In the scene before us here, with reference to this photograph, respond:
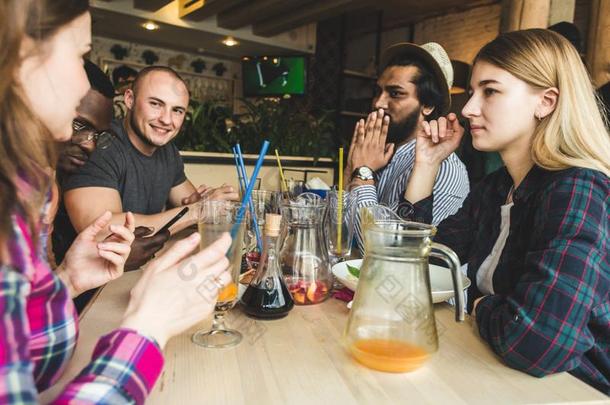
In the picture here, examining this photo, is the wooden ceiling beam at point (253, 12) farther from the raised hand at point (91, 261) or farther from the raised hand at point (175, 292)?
the raised hand at point (175, 292)

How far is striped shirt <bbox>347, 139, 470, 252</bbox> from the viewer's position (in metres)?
1.94

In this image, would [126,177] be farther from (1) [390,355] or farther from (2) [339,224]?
(1) [390,355]

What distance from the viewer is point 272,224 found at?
2.96 ft

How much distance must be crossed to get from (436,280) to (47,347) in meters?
0.87

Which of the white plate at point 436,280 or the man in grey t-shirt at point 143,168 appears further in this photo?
the man in grey t-shirt at point 143,168

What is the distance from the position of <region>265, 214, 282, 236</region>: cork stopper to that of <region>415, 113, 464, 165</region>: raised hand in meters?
1.07

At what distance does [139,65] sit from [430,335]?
8.33 metres

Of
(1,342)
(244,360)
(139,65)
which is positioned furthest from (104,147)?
(139,65)

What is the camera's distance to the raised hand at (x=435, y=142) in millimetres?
1831

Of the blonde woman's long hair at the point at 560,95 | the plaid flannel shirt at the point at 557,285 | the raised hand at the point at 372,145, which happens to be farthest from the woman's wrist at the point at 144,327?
the raised hand at the point at 372,145

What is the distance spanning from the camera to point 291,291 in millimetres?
1069

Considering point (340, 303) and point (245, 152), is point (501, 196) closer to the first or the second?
point (340, 303)

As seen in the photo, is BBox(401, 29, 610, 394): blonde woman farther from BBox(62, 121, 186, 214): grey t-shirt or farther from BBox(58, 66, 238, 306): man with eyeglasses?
BBox(62, 121, 186, 214): grey t-shirt

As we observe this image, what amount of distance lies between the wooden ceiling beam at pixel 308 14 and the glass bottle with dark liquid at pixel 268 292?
488 centimetres
